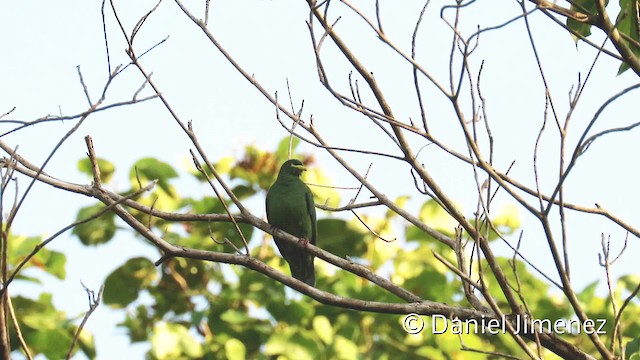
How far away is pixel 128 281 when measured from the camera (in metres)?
7.58

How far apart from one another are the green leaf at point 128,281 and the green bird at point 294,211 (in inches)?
48.7

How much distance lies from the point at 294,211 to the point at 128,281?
1.65 meters

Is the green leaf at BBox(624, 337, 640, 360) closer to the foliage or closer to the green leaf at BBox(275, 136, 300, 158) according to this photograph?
the foliage

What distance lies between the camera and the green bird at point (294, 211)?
6730 millimetres

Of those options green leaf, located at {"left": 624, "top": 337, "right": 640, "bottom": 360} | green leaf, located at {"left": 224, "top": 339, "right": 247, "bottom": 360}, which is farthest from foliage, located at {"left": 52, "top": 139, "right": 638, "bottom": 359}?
green leaf, located at {"left": 624, "top": 337, "right": 640, "bottom": 360}

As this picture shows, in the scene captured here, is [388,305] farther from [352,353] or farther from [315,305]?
[315,305]

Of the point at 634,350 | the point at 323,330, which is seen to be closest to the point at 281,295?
the point at 323,330

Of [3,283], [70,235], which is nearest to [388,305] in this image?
[3,283]

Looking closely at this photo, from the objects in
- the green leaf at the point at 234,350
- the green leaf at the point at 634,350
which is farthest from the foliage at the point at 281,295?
the green leaf at the point at 634,350

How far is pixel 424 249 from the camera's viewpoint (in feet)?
24.4

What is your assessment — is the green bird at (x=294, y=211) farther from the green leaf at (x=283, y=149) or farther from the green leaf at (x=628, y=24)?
the green leaf at (x=628, y=24)

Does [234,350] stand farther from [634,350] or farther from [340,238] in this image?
[634,350]

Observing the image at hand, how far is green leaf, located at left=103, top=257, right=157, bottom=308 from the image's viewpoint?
7531 millimetres

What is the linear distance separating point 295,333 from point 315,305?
601mm
